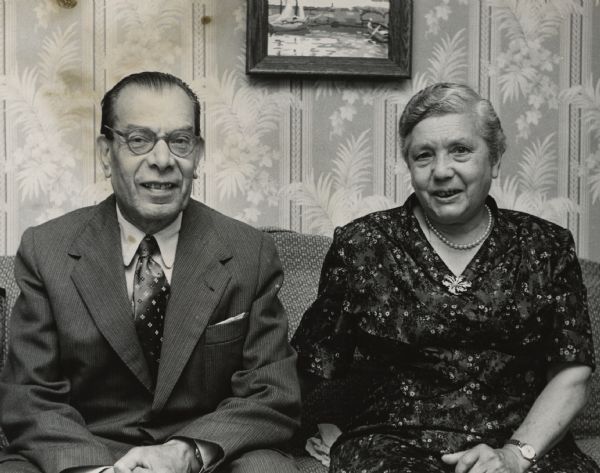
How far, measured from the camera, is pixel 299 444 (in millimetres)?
2344

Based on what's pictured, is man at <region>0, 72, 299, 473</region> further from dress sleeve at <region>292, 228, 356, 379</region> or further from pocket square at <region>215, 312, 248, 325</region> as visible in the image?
dress sleeve at <region>292, 228, 356, 379</region>

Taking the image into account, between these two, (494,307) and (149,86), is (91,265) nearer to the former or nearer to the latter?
(149,86)

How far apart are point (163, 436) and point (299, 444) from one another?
1.86ft

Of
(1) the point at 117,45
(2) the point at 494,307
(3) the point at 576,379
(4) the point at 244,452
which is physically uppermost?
(1) the point at 117,45

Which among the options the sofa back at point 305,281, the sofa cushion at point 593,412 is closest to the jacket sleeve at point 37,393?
the sofa back at point 305,281

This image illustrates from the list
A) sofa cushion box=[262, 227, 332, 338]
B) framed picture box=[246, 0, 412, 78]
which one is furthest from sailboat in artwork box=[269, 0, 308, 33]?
sofa cushion box=[262, 227, 332, 338]

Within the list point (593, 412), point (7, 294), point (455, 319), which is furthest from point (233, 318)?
point (593, 412)

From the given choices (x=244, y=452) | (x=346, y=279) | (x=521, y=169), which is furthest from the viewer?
(x=521, y=169)

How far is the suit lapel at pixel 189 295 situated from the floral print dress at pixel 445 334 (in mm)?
334

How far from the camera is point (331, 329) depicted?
213cm

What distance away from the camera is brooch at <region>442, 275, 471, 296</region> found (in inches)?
78.7

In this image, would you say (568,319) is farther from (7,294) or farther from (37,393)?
(7,294)

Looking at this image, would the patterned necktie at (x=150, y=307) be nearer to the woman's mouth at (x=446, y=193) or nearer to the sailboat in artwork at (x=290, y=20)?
the woman's mouth at (x=446, y=193)

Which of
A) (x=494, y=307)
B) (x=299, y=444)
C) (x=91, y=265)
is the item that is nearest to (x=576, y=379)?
(x=494, y=307)
